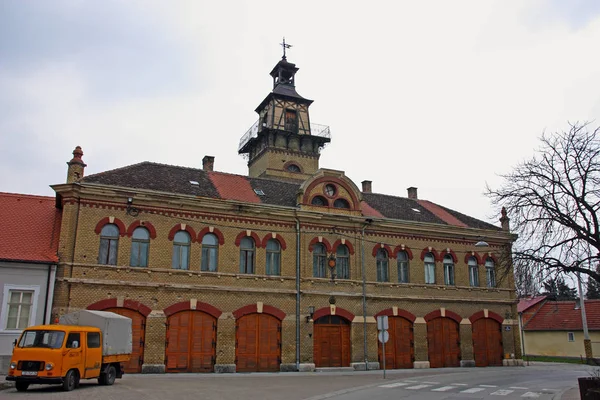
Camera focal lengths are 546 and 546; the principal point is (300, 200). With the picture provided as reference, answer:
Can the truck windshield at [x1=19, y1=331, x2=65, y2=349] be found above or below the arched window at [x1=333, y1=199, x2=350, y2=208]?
below

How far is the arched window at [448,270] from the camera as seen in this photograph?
33156mm

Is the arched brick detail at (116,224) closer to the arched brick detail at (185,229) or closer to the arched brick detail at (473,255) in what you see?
the arched brick detail at (185,229)

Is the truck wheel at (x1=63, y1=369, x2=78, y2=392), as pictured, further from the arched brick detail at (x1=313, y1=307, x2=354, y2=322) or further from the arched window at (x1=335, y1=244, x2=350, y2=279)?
the arched window at (x1=335, y1=244, x2=350, y2=279)

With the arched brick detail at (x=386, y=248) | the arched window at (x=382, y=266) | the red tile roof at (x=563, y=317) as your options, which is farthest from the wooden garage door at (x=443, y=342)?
the red tile roof at (x=563, y=317)

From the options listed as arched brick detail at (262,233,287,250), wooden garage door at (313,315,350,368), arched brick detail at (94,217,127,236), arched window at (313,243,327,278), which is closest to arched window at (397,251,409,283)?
wooden garage door at (313,315,350,368)

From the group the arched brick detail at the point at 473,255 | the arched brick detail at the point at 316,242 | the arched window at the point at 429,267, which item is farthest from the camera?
the arched brick detail at the point at 473,255

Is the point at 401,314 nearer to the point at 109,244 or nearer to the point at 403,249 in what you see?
the point at 403,249

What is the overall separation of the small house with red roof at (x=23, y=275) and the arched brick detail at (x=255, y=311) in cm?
845

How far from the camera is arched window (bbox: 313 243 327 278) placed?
29469 millimetres

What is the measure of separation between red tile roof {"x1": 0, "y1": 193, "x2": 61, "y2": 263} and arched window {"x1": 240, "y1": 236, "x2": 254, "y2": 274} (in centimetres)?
867

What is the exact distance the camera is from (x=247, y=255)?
91.7ft

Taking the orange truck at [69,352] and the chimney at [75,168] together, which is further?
the chimney at [75,168]

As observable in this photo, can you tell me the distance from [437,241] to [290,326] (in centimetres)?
1104

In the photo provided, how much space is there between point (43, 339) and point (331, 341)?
1600cm
